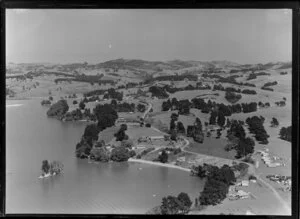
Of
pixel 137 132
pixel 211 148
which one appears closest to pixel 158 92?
pixel 137 132

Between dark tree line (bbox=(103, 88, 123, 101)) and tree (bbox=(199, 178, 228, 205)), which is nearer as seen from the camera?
tree (bbox=(199, 178, 228, 205))

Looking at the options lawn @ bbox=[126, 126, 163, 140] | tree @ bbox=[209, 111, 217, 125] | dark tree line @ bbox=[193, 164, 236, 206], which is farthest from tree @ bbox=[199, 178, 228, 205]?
lawn @ bbox=[126, 126, 163, 140]

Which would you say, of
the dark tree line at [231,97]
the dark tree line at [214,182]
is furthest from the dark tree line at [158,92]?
the dark tree line at [214,182]

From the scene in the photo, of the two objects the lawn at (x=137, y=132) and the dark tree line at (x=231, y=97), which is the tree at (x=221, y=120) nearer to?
the dark tree line at (x=231, y=97)

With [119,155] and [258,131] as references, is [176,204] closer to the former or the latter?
[119,155]

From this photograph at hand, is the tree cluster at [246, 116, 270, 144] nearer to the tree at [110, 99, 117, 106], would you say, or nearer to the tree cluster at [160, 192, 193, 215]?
the tree cluster at [160, 192, 193, 215]

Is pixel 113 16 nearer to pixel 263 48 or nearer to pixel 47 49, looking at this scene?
pixel 47 49

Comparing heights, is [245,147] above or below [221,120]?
below

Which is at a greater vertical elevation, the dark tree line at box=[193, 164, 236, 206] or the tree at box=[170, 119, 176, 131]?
the tree at box=[170, 119, 176, 131]
